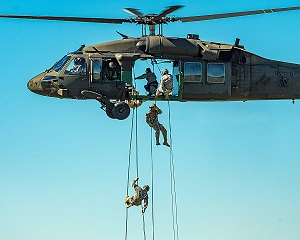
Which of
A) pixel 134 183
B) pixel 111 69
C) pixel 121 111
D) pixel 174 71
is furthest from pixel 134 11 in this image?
pixel 134 183

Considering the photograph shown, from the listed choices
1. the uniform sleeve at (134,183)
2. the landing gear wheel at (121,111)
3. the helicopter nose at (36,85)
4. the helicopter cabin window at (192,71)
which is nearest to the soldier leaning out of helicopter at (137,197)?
the uniform sleeve at (134,183)

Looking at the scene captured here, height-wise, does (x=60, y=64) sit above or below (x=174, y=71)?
above

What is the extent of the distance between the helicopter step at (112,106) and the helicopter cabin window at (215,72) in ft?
8.92

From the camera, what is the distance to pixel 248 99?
29828mm

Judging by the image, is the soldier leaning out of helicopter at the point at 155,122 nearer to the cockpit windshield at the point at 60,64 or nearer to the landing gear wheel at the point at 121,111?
the landing gear wheel at the point at 121,111

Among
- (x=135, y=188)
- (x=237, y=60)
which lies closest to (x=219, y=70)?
(x=237, y=60)

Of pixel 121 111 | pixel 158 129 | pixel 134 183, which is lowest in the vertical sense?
pixel 134 183

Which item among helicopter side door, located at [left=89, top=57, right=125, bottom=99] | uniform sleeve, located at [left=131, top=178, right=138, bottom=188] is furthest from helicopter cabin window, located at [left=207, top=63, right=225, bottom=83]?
uniform sleeve, located at [left=131, top=178, right=138, bottom=188]

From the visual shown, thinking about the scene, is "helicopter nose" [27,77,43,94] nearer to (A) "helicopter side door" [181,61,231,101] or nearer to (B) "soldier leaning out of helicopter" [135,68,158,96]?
(B) "soldier leaning out of helicopter" [135,68,158,96]

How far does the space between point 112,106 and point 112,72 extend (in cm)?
108

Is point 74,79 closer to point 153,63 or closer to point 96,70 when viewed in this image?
point 96,70

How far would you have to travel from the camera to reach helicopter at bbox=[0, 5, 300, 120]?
91.8 feet

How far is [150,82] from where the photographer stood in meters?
28.2

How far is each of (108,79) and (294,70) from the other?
601 centimetres
